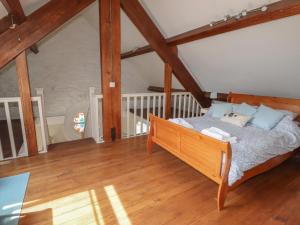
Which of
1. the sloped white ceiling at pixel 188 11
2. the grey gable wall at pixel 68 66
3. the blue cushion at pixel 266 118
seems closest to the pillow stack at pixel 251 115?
the blue cushion at pixel 266 118

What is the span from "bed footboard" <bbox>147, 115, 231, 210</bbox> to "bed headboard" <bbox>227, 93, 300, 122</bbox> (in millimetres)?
2135

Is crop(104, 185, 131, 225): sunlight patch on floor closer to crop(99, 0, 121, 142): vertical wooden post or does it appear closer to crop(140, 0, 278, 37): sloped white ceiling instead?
crop(99, 0, 121, 142): vertical wooden post

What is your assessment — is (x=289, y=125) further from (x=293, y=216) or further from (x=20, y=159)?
(x=20, y=159)

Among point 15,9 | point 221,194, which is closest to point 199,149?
point 221,194

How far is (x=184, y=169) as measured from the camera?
2.65m

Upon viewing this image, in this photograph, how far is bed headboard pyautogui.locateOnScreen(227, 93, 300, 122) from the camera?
10.3 ft

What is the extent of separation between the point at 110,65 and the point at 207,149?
90.6 inches

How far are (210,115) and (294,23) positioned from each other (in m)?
1.96

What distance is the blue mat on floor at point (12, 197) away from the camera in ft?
5.58

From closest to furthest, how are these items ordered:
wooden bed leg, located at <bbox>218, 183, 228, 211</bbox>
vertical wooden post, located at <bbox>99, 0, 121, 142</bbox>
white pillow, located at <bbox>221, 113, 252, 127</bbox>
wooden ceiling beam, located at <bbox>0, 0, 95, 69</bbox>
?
wooden bed leg, located at <bbox>218, 183, 228, 211</bbox> → wooden ceiling beam, located at <bbox>0, 0, 95, 69</bbox> → white pillow, located at <bbox>221, 113, 252, 127</bbox> → vertical wooden post, located at <bbox>99, 0, 121, 142</bbox>

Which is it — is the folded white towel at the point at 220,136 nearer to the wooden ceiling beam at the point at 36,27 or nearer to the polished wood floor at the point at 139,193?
the polished wood floor at the point at 139,193

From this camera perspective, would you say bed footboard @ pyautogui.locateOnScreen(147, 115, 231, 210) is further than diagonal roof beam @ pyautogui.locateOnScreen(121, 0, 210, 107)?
No

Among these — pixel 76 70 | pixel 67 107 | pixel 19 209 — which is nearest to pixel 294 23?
pixel 19 209

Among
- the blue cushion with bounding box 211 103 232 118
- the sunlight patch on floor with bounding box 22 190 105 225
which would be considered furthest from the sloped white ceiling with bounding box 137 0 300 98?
the sunlight patch on floor with bounding box 22 190 105 225
